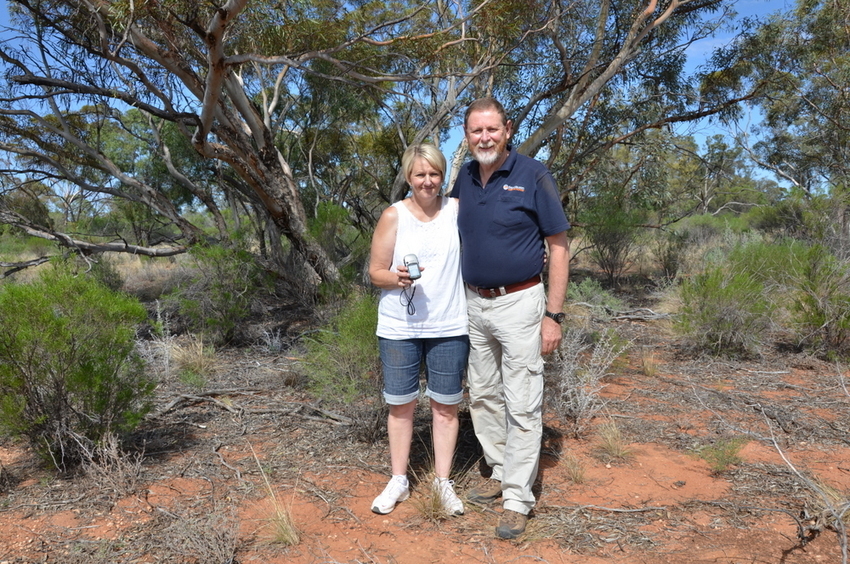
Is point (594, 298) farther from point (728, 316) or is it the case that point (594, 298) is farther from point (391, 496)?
point (391, 496)

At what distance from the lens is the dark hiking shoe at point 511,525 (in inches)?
105

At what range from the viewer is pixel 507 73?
28.4ft

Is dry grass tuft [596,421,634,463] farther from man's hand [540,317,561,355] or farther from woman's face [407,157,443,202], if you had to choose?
woman's face [407,157,443,202]

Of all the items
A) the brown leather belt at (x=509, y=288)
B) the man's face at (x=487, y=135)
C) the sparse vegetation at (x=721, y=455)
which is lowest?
the sparse vegetation at (x=721, y=455)

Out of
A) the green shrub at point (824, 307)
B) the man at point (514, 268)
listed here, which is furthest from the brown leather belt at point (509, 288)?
the green shrub at point (824, 307)

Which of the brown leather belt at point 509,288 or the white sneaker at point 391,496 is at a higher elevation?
the brown leather belt at point 509,288

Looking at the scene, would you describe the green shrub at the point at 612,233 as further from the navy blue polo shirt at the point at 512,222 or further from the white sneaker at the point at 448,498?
the white sneaker at the point at 448,498

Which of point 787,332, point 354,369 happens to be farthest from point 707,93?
point 354,369

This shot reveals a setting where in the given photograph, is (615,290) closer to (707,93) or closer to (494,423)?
(707,93)

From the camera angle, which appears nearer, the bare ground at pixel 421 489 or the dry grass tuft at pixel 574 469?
the bare ground at pixel 421 489

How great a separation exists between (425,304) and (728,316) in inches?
164

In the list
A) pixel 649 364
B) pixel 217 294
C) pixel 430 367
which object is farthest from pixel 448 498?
pixel 217 294

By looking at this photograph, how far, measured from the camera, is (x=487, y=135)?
2695mm

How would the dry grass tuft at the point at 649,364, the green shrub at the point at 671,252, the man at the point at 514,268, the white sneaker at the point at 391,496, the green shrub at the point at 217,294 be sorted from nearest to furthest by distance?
the man at the point at 514,268 → the white sneaker at the point at 391,496 → the dry grass tuft at the point at 649,364 → the green shrub at the point at 217,294 → the green shrub at the point at 671,252
